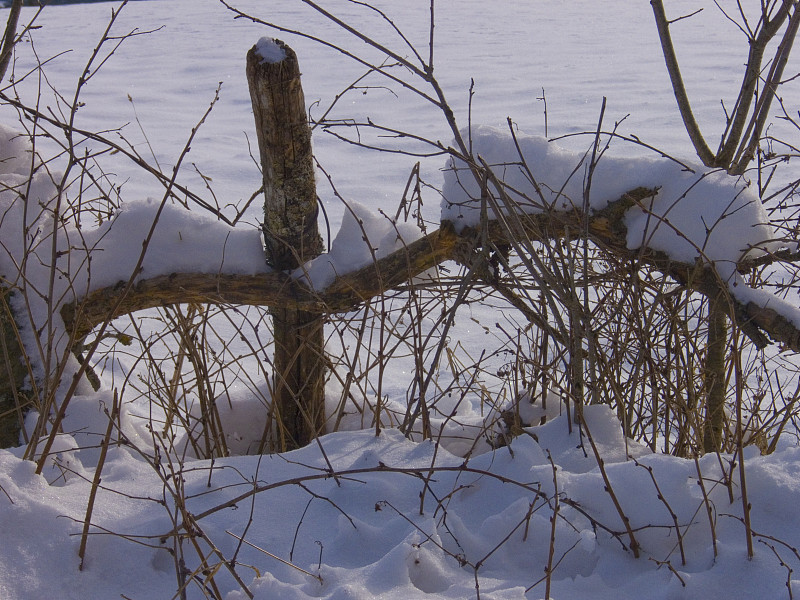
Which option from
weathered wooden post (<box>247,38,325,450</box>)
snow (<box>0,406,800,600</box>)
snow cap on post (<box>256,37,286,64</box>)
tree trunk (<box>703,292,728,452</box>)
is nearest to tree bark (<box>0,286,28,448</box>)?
snow (<box>0,406,800,600</box>)

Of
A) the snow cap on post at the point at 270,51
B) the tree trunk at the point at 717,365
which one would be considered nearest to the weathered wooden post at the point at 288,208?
the snow cap on post at the point at 270,51

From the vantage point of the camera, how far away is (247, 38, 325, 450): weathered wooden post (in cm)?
218

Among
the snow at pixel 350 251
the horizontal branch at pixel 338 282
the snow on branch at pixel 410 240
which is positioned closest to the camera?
the snow on branch at pixel 410 240

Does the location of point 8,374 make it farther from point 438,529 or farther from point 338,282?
point 438,529

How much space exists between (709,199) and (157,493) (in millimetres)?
1772

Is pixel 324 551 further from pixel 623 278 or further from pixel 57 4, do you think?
pixel 57 4

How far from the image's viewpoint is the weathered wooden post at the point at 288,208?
218 centimetres

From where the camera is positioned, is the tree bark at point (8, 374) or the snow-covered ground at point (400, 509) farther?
the tree bark at point (8, 374)

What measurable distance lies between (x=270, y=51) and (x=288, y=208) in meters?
0.52

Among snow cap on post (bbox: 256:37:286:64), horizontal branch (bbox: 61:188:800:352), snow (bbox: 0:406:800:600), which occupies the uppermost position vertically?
snow cap on post (bbox: 256:37:286:64)

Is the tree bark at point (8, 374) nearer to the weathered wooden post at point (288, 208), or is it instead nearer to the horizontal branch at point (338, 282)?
the horizontal branch at point (338, 282)

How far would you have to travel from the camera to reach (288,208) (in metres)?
2.34

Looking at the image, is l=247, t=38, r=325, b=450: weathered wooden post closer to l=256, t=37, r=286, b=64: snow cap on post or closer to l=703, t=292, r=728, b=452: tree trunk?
l=256, t=37, r=286, b=64: snow cap on post

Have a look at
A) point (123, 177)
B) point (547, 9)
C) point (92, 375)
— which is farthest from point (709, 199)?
point (547, 9)
